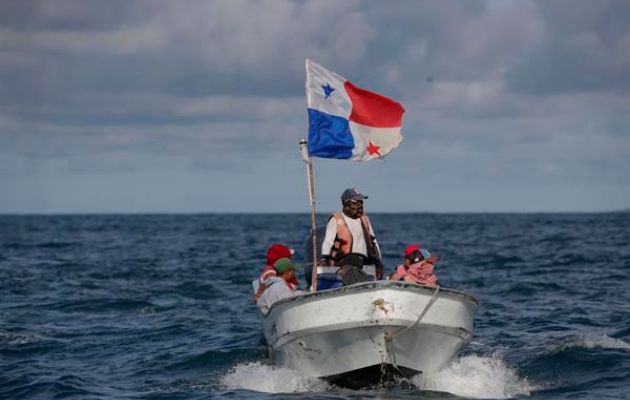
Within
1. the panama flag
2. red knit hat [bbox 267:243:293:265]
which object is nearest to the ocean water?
red knit hat [bbox 267:243:293:265]

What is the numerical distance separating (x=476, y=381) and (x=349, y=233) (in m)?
2.68

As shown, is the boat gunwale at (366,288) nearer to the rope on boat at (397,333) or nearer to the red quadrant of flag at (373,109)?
the rope on boat at (397,333)

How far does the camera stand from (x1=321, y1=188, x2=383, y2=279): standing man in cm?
1507

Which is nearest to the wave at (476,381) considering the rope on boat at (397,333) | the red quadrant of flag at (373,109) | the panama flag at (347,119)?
the rope on boat at (397,333)

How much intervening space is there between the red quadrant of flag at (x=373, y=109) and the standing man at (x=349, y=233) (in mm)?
1036

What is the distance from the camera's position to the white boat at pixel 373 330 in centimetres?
1312

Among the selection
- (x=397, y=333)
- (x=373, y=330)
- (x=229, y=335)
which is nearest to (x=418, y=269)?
(x=397, y=333)

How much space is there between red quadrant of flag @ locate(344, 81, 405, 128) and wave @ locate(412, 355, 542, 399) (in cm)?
353

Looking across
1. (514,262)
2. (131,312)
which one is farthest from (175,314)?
(514,262)

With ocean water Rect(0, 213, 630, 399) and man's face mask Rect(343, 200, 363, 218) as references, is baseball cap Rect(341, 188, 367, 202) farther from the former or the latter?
ocean water Rect(0, 213, 630, 399)

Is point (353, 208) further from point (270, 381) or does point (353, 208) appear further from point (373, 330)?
point (270, 381)

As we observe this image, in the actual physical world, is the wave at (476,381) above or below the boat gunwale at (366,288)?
below

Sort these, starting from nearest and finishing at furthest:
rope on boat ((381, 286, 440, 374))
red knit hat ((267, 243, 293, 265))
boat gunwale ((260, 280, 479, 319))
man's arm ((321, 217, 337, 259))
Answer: boat gunwale ((260, 280, 479, 319)), rope on boat ((381, 286, 440, 374)), man's arm ((321, 217, 337, 259)), red knit hat ((267, 243, 293, 265))

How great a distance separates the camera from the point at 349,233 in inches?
597
